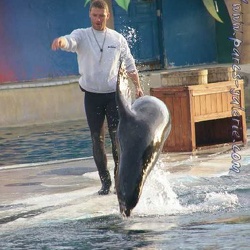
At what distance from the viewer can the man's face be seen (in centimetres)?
1002

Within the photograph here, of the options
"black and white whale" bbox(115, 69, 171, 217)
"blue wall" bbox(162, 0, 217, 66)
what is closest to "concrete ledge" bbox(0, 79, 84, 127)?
"blue wall" bbox(162, 0, 217, 66)

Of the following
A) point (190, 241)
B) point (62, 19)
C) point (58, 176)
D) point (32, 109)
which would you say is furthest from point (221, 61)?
point (190, 241)

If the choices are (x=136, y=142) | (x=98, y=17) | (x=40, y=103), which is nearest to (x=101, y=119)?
(x=98, y=17)

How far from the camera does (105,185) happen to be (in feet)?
33.2

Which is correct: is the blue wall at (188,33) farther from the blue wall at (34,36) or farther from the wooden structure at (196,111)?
the wooden structure at (196,111)

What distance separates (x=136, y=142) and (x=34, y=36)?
42.9ft

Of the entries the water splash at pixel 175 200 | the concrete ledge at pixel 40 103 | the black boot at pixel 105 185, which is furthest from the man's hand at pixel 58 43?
the concrete ledge at pixel 40 103

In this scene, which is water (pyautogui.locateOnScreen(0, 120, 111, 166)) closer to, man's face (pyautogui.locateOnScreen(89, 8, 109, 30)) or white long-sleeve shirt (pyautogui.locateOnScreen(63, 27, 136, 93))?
white long-sleeve shirt (pyautogui.locateOnScreen(63, 27, 136, 93))

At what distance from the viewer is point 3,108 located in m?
18.9

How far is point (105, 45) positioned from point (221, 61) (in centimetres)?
1364

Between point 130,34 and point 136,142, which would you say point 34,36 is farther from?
point 136,142

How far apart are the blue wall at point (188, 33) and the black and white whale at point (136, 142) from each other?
46.0 ft

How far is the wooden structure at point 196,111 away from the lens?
1287cm

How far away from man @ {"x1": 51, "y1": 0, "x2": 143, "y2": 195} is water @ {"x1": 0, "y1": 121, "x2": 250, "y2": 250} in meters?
0.63
